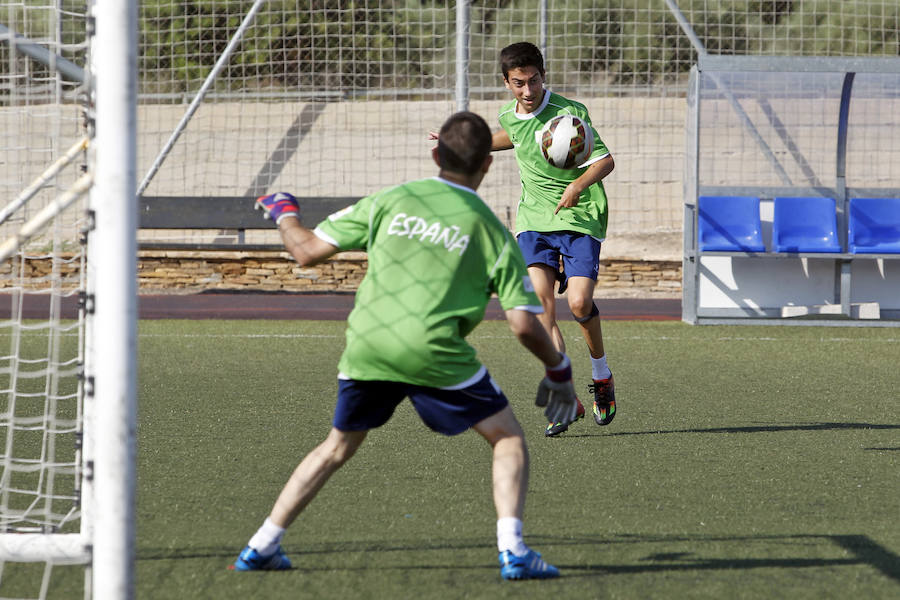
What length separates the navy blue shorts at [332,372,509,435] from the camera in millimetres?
3275

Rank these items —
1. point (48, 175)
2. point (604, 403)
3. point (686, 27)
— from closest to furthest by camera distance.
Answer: point (48, 175) → point (604, 403) → point (686, 27)

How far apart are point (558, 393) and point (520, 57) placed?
9.14ft

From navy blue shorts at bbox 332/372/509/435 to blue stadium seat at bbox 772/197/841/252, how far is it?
8.59 meters

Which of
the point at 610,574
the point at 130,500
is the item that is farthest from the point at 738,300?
the point at 130,500

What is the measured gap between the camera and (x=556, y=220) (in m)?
6.05

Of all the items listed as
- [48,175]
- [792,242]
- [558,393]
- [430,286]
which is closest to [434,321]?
[430,286]

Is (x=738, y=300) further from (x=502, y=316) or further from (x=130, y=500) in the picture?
(x=130, y=500)

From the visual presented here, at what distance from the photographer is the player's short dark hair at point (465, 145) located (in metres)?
3.30

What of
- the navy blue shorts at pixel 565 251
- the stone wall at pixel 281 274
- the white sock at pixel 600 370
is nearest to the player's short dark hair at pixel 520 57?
the navy blue shorts at pixel 565 251

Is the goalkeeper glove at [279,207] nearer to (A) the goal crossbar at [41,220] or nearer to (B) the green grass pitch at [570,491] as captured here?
(A) the goal crossbar at [41,220]

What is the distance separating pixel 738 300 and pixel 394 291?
886 cm

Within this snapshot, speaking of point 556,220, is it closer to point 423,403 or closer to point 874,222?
point 423,403

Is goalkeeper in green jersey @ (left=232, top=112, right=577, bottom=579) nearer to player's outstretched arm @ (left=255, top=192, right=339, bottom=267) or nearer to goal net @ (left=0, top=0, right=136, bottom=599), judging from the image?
player's outstretched arm @ (left=255, top=192, right=339, bottom=267)

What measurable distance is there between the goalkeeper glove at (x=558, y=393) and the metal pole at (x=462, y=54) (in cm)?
967
